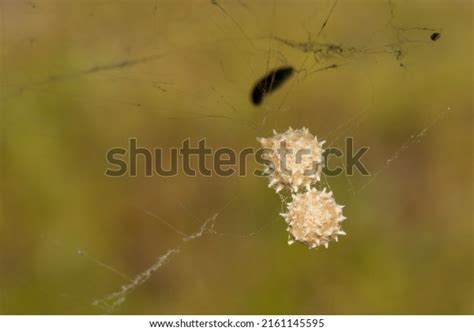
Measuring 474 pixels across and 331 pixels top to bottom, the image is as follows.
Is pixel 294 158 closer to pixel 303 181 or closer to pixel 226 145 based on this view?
pixel 303 181

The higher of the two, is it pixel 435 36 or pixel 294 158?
pixel 435 36

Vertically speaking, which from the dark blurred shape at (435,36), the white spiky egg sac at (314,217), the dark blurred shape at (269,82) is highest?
the dark blurred shape at (435,36)

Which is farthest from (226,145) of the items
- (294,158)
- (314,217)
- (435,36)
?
(435,36)

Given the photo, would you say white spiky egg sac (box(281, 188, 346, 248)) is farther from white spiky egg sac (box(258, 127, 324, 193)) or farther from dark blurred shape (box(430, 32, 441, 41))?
dark blurred shape (box(430, 32, 441, 41))

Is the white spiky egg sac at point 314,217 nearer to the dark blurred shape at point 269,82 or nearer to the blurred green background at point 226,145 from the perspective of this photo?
the blurred green background at point 226,145

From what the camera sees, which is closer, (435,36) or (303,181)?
(303,181)

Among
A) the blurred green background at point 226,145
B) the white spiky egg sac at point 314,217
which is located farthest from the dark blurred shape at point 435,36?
the white spiky egg sac at point 314,217

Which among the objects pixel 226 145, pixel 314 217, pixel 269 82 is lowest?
pixel 314 217

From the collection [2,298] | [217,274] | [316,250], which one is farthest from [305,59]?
[2,298]
